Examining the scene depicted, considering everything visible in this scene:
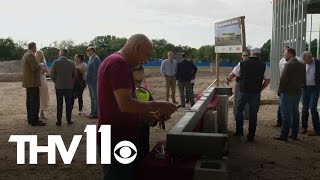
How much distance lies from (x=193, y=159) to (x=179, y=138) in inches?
Answer: 7.5

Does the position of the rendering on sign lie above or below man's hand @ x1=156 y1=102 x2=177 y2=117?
above

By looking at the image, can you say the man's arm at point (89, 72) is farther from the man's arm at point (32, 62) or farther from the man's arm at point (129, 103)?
the man's arm at point (129, 103)

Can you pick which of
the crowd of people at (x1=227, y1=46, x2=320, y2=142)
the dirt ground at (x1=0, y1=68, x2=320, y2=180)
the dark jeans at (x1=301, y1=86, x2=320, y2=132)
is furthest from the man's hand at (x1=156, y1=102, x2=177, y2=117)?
the dark jeans at (x1=301, y1=86, x2=320, y2=132)

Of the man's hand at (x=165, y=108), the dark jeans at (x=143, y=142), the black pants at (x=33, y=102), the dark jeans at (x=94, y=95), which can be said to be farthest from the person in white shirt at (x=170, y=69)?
the man's hand at (x=165, y=108)

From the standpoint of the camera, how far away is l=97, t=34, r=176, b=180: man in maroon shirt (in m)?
2.60

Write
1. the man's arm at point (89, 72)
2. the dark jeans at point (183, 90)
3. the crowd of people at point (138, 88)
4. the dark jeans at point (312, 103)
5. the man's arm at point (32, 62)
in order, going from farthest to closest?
the dark jeans at point (183, 90), the man's arm at point (89, 72), the man's arm at point (32, 62), the dark jeans at point (312, 103), the crowd of people at point (138, 88)

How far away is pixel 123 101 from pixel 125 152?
1.35 ft

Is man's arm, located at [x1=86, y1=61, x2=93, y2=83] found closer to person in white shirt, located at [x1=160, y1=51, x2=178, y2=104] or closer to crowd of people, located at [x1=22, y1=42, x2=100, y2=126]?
crowd of people, located at [x1=22, y1=42, x2=100, y2=126]

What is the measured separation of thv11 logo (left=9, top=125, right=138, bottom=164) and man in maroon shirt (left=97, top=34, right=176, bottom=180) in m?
0.04

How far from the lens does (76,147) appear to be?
7453 mm

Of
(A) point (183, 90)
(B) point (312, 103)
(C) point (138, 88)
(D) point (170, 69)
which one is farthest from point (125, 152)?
(D) point (170, 69)

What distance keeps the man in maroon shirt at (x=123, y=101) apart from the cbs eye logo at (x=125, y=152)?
0.09 ft

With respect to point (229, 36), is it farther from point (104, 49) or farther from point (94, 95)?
point (104, 49)

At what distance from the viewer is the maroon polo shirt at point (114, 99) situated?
2594mm
